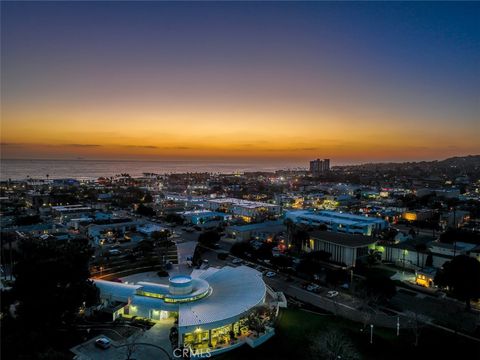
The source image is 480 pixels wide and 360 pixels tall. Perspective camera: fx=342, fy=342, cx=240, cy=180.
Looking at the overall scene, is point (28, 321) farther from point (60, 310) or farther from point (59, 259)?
point (59, 259)

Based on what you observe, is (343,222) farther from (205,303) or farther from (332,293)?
(205,303)

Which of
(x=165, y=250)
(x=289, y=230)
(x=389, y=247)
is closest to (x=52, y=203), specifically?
(x=165, y=250)

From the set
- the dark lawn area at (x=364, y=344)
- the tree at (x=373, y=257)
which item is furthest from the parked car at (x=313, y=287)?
the tree at (x=373, y=257)

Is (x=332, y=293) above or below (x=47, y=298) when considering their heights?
below

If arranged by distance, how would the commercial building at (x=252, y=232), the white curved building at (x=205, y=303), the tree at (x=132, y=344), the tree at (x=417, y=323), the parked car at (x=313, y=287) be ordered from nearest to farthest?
1. the tree at (x=132, y=344)
2. the white curved building at (x=205, y=303)
3. the tree at (x=417, y=323)
4. the parked car at (x=313, y=287)
5. the commercial building at (x=252, y=232)

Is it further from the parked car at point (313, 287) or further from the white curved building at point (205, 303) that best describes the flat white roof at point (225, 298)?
the parked car at point (313, 287)

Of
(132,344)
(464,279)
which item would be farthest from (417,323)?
(132,344)

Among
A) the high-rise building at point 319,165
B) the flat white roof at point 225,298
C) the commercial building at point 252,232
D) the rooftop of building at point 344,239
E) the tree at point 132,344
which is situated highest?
the high-rise building at point 319,165

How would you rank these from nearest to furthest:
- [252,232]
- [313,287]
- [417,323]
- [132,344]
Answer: [132,344] < [417,323] < [313,287] < [252,232]

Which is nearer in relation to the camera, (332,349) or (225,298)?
(332,349)
